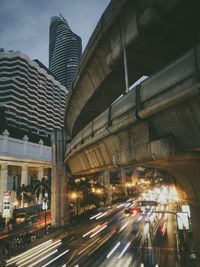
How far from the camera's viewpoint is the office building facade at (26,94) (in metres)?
119

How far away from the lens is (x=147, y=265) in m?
18.8

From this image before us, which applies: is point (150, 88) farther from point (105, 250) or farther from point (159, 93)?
point (105, 250)

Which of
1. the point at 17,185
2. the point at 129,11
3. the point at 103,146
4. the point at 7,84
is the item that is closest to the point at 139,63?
the point at 129,11

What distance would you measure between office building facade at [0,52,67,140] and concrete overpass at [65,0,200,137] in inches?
3924

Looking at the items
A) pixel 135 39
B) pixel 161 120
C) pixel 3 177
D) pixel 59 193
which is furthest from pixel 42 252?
pixel 3 177

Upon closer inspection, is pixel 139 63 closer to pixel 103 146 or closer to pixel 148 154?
pixel 103 146

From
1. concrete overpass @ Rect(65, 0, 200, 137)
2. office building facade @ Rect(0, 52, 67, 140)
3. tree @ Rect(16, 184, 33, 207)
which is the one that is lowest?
tree @ Rect(16, 184, 33, 207)

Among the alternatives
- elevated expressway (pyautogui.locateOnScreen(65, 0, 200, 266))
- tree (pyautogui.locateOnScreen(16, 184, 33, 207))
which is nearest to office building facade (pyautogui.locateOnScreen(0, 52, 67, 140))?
tree (pyautogui.locateOnScreen(16, 184, 33, 207))

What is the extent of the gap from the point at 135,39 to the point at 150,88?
2.86 metres

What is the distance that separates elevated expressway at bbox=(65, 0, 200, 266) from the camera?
627 centimetres

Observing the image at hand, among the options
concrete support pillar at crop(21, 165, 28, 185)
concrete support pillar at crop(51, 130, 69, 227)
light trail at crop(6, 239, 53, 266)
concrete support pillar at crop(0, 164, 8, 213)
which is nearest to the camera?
light trail at crop(6, 239, 53, 266)

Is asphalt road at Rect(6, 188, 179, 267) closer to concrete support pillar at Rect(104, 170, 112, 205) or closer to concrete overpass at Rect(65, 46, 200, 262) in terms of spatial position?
concrete overpass at Rect(65, 46, 200, 262)

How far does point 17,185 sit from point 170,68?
182 ft

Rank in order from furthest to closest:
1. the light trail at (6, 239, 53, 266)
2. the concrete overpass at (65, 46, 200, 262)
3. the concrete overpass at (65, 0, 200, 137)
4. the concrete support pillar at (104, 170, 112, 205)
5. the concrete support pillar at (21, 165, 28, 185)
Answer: the concrete support pillar at (104, 170, 112, 205) → the concrete support pillar at (21, 165, 28, 185) → the light trail at (6, 239, 53, 266) → the concrete overpass at (65, 0, 200, 137) → the concrete overpass at (65, 46, 200, 262)
